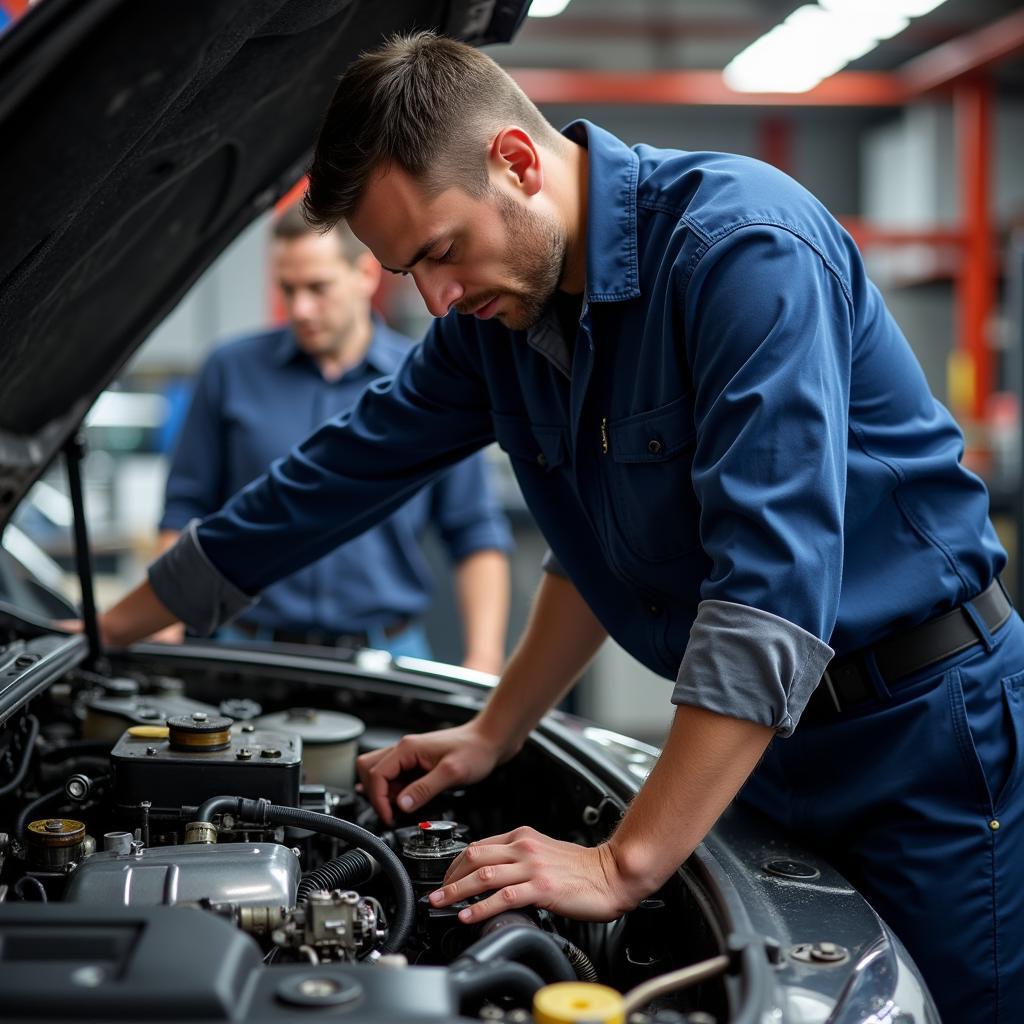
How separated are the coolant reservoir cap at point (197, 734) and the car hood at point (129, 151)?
0.47 meters

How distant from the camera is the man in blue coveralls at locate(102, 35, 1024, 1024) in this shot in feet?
3.48

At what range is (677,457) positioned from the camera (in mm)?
1225

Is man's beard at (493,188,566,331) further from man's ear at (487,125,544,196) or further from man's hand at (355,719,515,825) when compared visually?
man's hand at (355,719,515,825)

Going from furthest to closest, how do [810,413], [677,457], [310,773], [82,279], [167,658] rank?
[167,658] → [310,773] → [82,279] → [677,457] → [810,413]

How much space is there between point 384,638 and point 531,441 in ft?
4.51

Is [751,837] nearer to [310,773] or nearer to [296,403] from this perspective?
[310,773]

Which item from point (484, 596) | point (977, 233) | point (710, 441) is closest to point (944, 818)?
point (710, 441)

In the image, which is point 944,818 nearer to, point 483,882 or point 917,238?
point 483,882

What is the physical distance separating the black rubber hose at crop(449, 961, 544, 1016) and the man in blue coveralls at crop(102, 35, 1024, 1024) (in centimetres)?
12

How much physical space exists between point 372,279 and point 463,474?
522 mm

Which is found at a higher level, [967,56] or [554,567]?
[967,56]

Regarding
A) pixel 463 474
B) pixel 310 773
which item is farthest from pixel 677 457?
pixel 463 474

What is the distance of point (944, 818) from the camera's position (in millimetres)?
1286

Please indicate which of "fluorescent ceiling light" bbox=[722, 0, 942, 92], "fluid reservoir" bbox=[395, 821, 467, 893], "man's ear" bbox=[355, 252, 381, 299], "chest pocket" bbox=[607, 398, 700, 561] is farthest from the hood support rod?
"fluorescent ceiling light" bbox=[722, 0, 942, 92]
